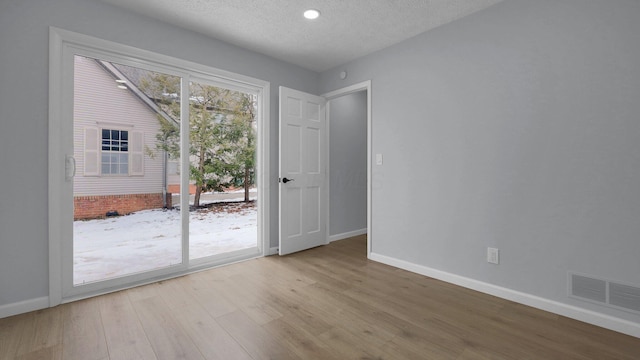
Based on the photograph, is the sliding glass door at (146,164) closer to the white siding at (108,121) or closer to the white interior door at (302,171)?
the white siding at (108,121)

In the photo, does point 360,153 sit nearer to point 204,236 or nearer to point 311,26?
point 311,26

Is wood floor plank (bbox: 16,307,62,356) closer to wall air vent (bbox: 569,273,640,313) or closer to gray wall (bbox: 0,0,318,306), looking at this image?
gray wall (bbox: 0,0,318,306)

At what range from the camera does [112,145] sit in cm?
260

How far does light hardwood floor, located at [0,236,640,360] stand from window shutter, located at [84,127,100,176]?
1117 mm

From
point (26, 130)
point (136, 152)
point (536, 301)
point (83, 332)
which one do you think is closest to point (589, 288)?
point (536, 301)

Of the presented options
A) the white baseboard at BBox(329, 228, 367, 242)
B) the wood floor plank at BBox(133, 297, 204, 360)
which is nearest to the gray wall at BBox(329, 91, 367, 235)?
the white baseboard at BBox(329, 228, 367, 242)

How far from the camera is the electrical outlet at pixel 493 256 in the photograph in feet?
8.27

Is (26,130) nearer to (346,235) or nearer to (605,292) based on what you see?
(346,235)

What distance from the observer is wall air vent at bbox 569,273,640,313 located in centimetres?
191

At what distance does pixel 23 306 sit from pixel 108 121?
1599 millimetres

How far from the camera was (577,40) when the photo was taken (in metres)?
2.11

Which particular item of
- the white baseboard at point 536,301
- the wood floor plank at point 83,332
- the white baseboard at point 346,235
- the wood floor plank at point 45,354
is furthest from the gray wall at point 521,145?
the wood floor plank at point 45,354

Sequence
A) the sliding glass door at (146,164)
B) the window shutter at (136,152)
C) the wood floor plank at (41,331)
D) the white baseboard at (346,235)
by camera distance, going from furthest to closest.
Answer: the white baseboard at (346,235) < the window shutter at (136,152) < the sliding glass door at (146,164) < the wood floor plank at (41,331)

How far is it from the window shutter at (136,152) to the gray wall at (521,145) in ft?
8.65
